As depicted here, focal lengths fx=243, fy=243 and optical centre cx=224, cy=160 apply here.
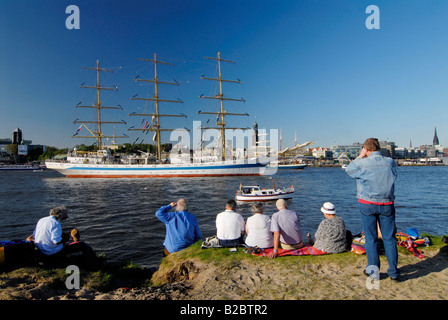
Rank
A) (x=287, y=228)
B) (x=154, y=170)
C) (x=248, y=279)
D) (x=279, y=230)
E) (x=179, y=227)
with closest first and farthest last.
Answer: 1. (x=248, y=279)
2. (x=279, y=230)
3. (x=287, y=228)
4. (x=179, y=227)
5. (x=154, y=170)

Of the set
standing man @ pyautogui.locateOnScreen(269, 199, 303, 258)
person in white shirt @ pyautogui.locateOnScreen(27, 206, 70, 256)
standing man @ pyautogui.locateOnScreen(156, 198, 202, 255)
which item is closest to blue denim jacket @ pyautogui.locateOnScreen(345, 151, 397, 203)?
standing man @ pyautogui.locateOnScreen(269, 199, 303, 258)

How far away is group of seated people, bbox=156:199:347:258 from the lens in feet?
17.2

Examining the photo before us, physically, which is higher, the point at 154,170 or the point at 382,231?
the point at 382,231

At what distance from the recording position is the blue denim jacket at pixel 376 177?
3.84 metres

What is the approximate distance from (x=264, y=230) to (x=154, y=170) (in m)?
54.4

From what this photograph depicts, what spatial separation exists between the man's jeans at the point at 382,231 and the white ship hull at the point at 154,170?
170ft

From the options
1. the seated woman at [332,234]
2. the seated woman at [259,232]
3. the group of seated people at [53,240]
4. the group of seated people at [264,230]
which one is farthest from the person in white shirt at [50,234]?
the seated woman at [332,234]

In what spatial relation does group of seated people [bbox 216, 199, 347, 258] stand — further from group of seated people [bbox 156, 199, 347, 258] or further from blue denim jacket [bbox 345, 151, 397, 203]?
blue denim jacket [bbox 345, 151, 397, 203]

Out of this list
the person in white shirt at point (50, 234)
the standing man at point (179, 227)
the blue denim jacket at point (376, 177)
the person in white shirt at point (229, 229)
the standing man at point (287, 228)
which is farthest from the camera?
the standing man at point (179, 227)

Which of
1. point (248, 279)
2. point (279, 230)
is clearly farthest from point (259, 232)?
Result: point (248, 279)

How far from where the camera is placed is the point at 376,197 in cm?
388

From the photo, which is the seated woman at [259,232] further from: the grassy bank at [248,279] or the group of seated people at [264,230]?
the grassy bank at [248,279]

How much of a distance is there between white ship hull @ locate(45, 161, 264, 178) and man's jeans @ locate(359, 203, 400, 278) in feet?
170

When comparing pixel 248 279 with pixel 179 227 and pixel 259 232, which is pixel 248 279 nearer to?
pixel 259 232
